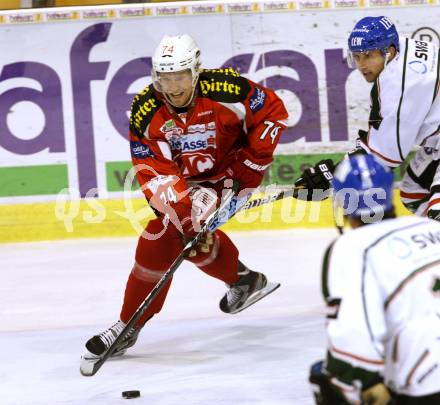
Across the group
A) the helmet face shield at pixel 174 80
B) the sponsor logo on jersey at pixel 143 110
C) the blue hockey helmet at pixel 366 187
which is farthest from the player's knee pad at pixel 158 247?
the blue hockey helmet at pixel 366 187

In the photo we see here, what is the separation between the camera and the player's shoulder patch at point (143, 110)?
148 inches

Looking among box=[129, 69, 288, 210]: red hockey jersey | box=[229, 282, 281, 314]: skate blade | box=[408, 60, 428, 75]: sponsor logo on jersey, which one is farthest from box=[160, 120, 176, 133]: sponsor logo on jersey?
box=[408, 60, 428, 75]: sponsor logo on jersey

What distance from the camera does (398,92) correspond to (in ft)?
11.7

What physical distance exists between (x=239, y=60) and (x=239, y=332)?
2.15 meters

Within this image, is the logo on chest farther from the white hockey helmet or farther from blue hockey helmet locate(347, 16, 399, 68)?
blue hockey helmet locate(347, 16, 399, 68)

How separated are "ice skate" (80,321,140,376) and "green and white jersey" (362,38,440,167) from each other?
1.09 metres

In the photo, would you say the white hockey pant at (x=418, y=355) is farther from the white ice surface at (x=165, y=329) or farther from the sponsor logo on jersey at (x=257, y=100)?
the sponsor logo on jersey at (x=257, y=100)

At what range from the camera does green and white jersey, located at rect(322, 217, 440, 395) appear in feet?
6.34

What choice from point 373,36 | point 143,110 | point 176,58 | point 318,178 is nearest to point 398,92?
point 373,36

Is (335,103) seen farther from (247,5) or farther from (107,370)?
(107,370)

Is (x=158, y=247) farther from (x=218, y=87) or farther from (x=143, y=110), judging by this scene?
(x=218, y=87)

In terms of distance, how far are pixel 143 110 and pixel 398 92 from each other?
0.91 meters

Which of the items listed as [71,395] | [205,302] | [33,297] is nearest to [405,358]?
[71,395]

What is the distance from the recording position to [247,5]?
568cm
